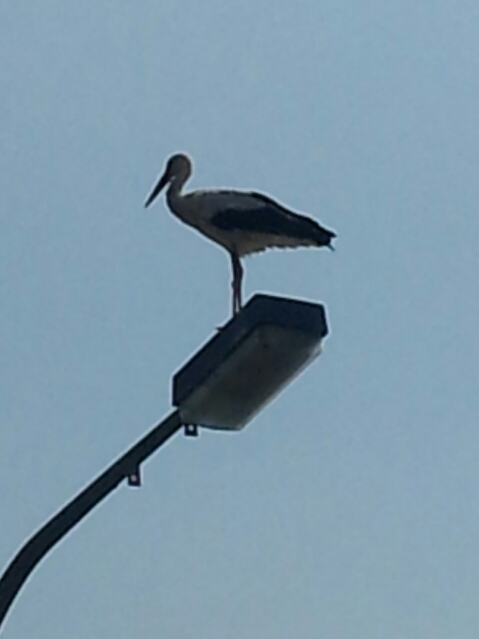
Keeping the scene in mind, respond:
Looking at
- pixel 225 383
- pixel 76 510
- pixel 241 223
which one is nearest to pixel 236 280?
pixel 241 223

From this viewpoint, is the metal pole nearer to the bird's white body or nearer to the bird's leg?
the bird's white body

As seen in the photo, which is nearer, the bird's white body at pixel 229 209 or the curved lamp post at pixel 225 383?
the curved lamp post at pixel 225 383

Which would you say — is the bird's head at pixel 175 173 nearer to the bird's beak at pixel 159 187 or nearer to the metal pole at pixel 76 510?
the bird's beak at pixel 159 187

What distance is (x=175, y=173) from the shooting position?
36.1ft

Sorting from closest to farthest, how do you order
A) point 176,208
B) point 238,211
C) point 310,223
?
point 310,223, point 238,211, point 176,208

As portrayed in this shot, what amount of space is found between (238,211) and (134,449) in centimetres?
490

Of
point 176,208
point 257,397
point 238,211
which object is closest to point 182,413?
point 257,397

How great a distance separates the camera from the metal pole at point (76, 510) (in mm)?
4301

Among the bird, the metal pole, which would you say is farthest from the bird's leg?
the metal pole

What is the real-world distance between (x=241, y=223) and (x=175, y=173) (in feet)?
6.47

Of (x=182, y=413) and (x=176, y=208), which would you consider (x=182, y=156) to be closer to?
(x=176, y=208)

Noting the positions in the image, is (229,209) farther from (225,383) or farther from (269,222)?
(225,383)

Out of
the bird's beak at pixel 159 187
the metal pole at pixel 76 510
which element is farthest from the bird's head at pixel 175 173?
the metal pole at pixel 76 510

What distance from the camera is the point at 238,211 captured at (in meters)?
9.21
